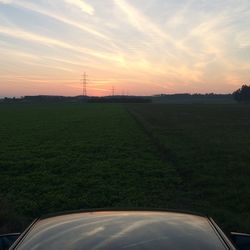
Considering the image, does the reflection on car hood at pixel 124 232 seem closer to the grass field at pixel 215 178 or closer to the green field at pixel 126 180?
the green field at pixel 126 180

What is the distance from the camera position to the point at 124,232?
278cm

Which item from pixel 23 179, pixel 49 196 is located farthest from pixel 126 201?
pixel 23 179

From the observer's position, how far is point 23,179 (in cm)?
1388

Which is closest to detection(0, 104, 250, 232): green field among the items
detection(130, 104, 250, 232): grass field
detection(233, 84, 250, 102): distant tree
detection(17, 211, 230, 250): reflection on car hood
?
detection(130, 104, 250, 232): grass field

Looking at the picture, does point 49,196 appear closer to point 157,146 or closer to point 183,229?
point 183,229

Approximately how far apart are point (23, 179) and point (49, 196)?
9.31 feet

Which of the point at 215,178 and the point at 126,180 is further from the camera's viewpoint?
the point at 215,178

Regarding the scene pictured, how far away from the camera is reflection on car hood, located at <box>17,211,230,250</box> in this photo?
8.52 feet

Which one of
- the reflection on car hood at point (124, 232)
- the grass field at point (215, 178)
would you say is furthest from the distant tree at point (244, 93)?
the reflection on car hood at point (124, 232)

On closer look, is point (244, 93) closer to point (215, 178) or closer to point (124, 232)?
A: point (215, 178)

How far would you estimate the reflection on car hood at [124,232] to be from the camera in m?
2.60

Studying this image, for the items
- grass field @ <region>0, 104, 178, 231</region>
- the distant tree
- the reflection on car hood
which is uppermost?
the reflection on car hood

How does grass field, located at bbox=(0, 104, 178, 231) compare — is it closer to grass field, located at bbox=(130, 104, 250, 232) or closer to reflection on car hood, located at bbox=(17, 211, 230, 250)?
grass field, located at bbox=(130, 104, 250, 232)

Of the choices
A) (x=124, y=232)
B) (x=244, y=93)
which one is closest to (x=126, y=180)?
(x=124, y=232)
